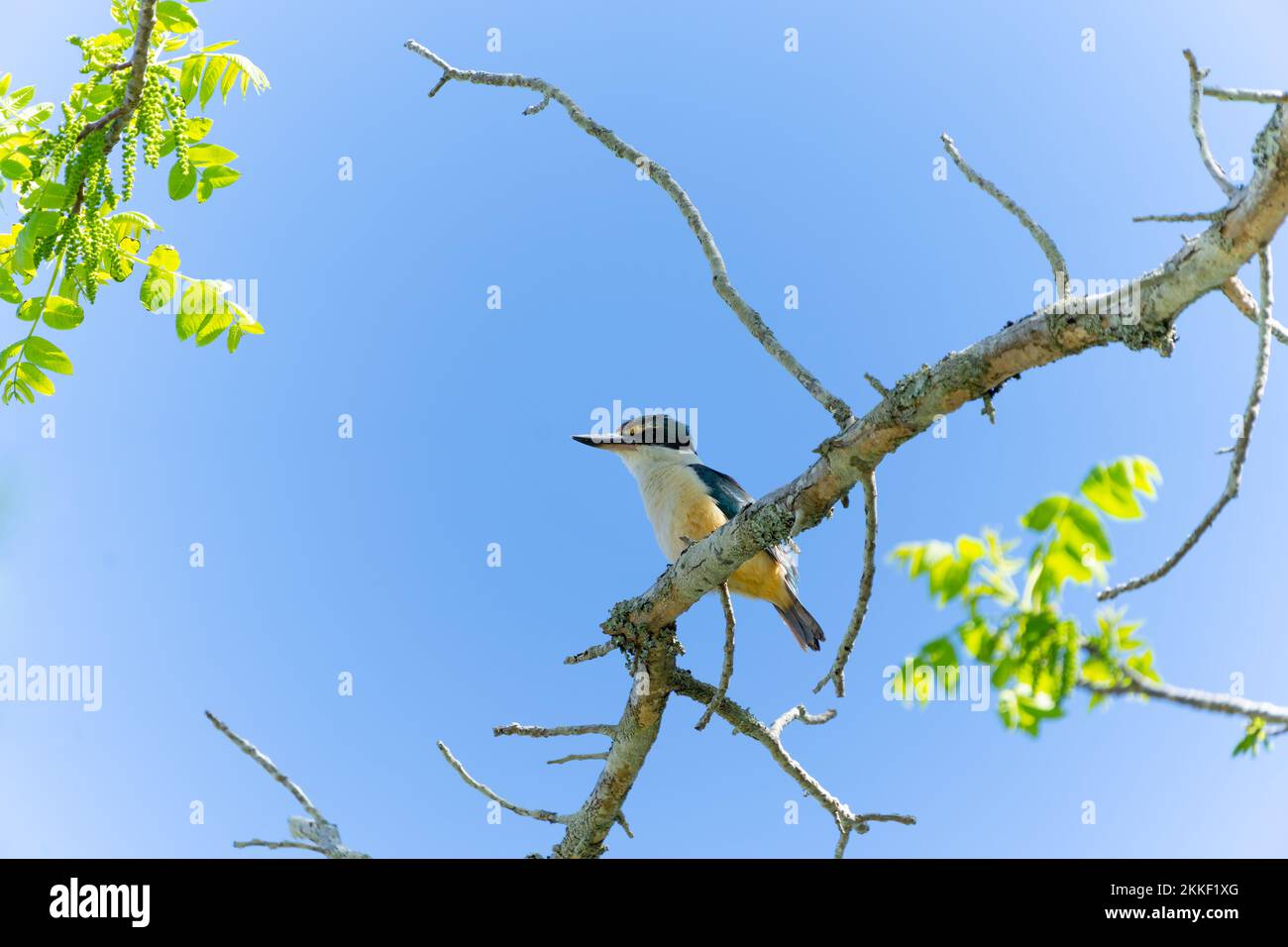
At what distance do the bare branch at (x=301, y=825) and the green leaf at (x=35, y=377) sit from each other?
42.7 inches

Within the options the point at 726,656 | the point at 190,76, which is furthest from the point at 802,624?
the point at 190,76

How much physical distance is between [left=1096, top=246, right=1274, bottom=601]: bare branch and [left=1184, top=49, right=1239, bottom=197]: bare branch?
1.25ft

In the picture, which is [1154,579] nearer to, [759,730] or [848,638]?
[848,638]

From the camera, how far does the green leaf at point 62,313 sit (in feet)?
10.4

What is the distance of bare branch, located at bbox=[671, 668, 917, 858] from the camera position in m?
3.94

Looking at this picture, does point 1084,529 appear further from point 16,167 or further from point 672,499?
point 672,499

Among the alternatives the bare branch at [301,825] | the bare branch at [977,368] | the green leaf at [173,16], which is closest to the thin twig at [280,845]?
the bare branch at [301,825]

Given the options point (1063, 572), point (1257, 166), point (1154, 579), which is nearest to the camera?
point (1063, 572)

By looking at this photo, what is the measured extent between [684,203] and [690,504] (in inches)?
105

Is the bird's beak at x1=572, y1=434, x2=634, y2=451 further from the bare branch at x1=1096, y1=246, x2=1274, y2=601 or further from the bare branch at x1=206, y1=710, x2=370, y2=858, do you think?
the bare branch at x1=1096, y1=246, x2=1274, y2=601
